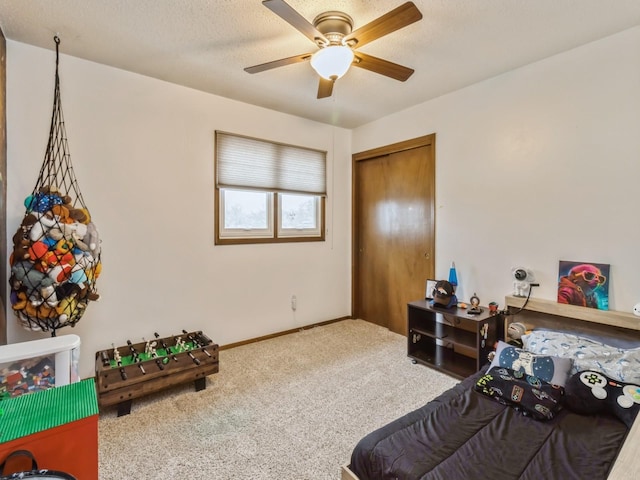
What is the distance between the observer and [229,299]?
3.32 m

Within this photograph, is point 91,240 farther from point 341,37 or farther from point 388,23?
point 388,23

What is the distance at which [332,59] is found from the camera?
1.88m

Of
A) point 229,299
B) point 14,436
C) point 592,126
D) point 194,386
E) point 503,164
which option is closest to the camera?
point 14,436

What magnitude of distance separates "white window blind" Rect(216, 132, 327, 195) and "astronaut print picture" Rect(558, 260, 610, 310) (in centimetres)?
261

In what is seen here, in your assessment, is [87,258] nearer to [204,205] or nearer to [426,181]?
[204,205]

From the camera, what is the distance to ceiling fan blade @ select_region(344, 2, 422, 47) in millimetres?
1528

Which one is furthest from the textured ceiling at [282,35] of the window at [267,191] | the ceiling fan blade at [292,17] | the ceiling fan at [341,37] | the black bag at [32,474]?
the black bag at [32,474]

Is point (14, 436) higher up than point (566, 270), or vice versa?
point (566, 270)

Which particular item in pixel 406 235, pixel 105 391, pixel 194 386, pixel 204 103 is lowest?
pixel 194 386

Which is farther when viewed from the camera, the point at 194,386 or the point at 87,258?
the point at 194,386

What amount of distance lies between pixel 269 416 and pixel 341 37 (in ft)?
8.14

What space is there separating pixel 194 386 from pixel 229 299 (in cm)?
97

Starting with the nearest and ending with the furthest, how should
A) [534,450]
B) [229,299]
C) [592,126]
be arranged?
[534,450] < [592,126] < [229,299]

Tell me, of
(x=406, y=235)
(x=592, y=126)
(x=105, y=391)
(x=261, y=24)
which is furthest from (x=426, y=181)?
(x=105, y=391)
